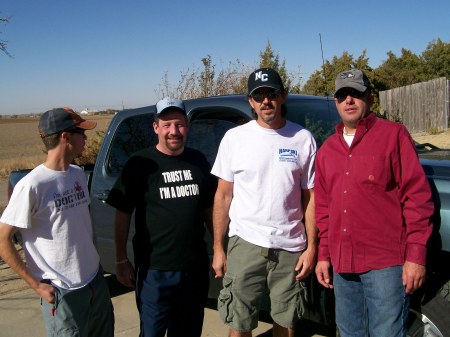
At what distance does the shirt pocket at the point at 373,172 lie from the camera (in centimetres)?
220

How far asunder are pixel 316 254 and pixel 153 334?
41.3 inches

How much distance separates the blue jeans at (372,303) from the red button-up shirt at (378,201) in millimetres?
70

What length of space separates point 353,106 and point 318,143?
1.08 m

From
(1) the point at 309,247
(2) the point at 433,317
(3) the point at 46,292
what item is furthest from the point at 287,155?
(3) the point at 46,292

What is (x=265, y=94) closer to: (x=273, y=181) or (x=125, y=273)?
(x=273, y=181)

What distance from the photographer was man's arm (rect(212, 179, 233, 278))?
9.18 ft

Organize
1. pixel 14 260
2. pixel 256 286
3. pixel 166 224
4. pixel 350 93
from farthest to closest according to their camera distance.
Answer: pixel 256 286
pixel 166 224
pixel 350 93
pixel 14 260

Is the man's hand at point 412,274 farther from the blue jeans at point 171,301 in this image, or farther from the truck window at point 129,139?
the truck window at point 129,139

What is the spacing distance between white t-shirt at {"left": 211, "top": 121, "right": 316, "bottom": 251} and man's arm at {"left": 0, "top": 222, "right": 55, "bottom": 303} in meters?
1.12

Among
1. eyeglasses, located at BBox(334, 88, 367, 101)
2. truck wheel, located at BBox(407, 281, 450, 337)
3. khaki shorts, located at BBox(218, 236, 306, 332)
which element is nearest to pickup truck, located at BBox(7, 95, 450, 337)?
truck wheel, located at BBox(407, 281, 450, 337)

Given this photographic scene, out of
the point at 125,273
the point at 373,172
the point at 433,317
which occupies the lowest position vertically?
the point at 433,317

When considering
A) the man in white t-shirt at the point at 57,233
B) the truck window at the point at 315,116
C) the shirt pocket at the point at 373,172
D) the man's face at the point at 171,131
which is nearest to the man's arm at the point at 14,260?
the man in white t-shirt at the point at 57,233

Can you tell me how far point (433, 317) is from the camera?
2553 mm

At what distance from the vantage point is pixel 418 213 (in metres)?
2.14
